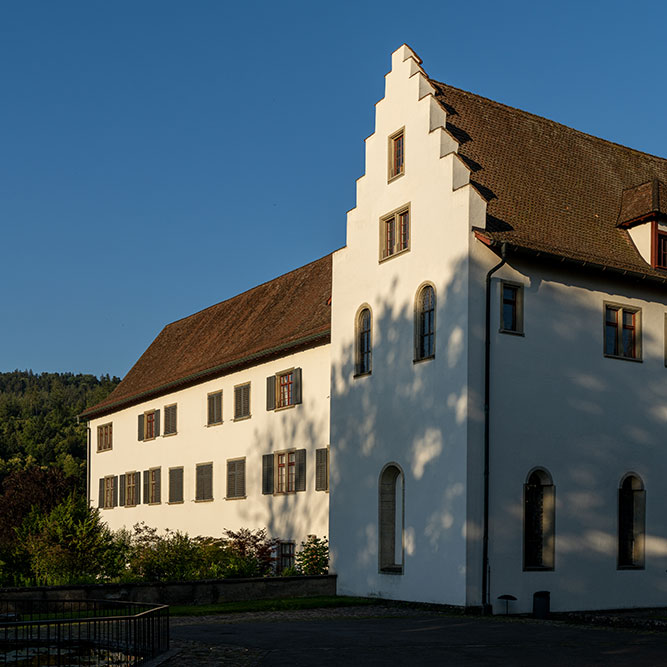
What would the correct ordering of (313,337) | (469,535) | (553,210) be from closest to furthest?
(469,535)
(553,210)
(313,337)

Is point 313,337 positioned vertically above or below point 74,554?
above

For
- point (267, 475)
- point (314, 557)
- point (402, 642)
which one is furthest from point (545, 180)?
point (402, 642)

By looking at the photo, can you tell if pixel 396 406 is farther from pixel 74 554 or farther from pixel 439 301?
pixel 74 554

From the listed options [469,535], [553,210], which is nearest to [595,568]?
[469,535]

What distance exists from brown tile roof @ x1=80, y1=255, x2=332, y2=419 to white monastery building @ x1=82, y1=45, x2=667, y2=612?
338 cm

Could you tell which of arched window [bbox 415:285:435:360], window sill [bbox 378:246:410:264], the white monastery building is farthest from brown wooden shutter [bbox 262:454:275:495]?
arched window [bbox 415:285:435:360]

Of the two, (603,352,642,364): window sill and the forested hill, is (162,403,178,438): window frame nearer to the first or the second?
(603,352,642,364): window sill

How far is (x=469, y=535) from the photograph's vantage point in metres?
21.5

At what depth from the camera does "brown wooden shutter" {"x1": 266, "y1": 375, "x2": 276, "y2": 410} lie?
33.1 metres

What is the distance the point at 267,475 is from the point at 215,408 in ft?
16.9

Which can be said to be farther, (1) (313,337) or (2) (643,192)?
(1) (313,337)

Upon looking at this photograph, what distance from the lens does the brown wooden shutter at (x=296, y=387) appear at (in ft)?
103

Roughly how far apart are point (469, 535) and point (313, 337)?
10.3m

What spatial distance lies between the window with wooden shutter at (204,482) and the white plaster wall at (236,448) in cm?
26
